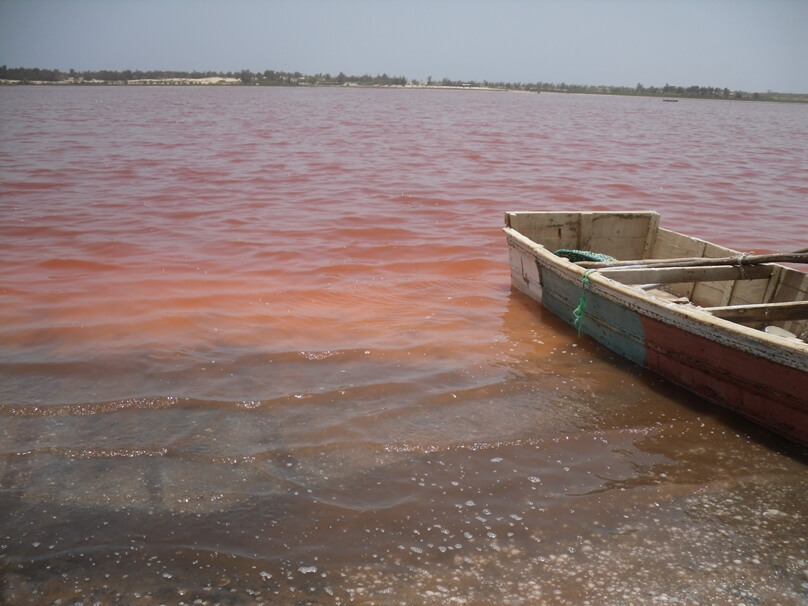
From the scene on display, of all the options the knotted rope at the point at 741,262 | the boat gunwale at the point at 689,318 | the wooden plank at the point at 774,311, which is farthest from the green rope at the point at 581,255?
the wooden plank at the point at 774,311

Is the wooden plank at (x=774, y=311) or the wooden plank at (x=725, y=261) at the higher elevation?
the wooden plank at (x=725, y=261)

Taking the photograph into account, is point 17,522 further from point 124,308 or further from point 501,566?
point 124,308

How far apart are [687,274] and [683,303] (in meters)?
0.55

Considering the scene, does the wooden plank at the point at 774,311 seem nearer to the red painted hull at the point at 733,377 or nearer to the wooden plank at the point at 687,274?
the red painted hull at the point at 733,377

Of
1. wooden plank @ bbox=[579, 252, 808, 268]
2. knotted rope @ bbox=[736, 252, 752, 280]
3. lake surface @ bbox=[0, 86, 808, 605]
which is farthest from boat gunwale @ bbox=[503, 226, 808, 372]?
knotted rope @ bbox=[736, 252, 752, 280]

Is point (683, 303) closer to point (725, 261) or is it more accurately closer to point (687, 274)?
point (687, 274)

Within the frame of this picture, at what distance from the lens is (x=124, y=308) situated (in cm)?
667

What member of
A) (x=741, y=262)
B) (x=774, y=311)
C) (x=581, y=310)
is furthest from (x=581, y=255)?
(x=774, y=311)

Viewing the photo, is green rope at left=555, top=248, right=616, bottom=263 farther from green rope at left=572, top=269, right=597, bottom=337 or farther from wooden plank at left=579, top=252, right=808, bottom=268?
green rope at left=572, top=269, right=597, bottom=337

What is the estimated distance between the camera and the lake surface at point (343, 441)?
3.14 m

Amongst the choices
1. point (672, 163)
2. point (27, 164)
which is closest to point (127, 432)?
point (27, 164)

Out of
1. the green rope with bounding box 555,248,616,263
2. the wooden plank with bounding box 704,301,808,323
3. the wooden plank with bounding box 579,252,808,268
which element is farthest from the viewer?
the green rope with bounding box 555,248,616,263

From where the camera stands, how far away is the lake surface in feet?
10.3

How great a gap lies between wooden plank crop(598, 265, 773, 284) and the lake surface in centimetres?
74
